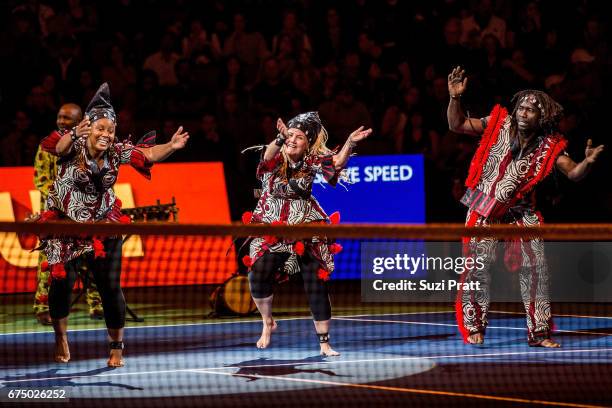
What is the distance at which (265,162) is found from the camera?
10336 millimetres

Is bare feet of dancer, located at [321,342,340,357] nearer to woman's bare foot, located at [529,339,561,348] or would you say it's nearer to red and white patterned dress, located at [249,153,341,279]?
red and white patterned dress, located at [249,153,341,279]

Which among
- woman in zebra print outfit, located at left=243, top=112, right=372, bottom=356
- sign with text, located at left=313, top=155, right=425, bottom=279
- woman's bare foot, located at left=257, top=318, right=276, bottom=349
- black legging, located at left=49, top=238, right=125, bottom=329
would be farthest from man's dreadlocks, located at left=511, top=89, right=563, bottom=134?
sign with text, located at left=313, top=155, right=425, bottom=279

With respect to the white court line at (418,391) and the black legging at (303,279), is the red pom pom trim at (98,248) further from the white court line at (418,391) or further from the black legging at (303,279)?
the black legging at (303,279)

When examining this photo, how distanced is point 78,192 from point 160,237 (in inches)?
288

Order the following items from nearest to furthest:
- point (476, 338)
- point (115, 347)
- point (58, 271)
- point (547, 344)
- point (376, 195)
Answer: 1. point (58, 271)
2. point (115, 347)
3. point (547, 344)
4. point (476, 338)
5. point (376, 195)

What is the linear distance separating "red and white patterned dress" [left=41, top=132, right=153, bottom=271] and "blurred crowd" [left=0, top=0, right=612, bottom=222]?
736cm

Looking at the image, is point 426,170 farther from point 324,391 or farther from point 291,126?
point 324,391

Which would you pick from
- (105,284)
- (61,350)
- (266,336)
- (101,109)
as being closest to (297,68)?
(266,336)

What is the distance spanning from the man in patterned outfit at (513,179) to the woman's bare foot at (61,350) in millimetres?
3348

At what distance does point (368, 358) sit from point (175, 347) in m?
1.81

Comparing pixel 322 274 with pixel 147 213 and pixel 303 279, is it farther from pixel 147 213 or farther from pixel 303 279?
pixel 147 213

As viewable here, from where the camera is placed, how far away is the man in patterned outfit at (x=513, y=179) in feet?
34.3

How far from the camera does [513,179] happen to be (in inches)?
412

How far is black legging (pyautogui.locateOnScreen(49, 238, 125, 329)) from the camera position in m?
9.08
